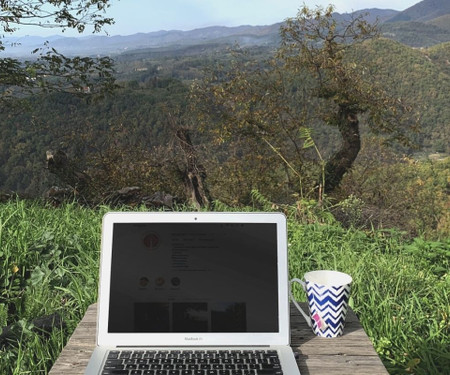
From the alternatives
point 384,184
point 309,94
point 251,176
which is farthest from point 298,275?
point 384,184

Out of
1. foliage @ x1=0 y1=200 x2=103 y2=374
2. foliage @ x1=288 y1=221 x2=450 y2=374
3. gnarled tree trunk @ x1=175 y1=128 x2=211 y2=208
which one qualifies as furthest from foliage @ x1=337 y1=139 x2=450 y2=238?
foliage @ x1=0 y1=200 x2=103 y2=374

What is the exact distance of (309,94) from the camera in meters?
11.9

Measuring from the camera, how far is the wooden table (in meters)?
1.32

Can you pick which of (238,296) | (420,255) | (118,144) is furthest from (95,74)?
(238,296)

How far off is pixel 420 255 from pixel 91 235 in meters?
3.04

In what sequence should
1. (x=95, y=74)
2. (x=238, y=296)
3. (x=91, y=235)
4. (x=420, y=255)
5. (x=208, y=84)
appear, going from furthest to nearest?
1. (x=208, y=84)
2. (x=95, y=74)
3. (x=420, y=255)
4. (x=91, y=235)
5. (x=238, y=296)

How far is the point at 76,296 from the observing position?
303cm

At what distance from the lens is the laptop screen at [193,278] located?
141cm

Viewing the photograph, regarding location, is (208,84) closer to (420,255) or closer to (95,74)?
(95,74)

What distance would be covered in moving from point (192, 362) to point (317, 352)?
14.2 inches

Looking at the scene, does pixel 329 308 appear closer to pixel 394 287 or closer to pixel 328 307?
pixel 328 307

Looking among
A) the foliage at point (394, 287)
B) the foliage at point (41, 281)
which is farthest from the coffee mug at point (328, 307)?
the foliage at point (41, 281)

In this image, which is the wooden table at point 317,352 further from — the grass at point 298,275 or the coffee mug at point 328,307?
the grass at point 298,275

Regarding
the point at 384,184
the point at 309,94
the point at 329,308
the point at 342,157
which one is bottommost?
the point at 384,184
